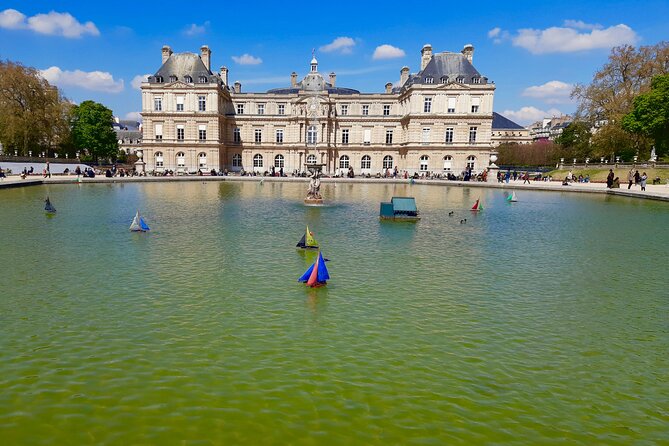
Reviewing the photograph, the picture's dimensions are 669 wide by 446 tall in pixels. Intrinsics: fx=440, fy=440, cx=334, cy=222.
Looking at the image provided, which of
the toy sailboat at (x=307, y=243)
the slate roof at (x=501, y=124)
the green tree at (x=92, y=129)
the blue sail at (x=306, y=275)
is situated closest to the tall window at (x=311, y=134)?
the green tree at (x=92, y=129)

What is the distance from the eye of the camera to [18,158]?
5359 cm

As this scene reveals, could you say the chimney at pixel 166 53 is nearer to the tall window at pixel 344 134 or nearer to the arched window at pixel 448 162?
the tall window at pixel 344 134

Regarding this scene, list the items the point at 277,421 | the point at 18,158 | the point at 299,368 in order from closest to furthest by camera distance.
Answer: the point at 277,421
the point at 299,368
the point at 18,158

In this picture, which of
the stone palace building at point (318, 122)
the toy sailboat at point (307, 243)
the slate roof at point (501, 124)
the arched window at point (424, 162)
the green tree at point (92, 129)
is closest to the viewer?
the toy sailboat at point (307, 243)

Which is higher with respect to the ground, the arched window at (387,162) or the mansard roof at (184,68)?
the mansard roof at (184,68)

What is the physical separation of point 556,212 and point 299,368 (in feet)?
82.8

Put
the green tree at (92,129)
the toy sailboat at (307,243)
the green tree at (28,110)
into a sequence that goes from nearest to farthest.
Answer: the toy sailboat at (307,243), the green tree at (28,110), the green tree at (92,129)

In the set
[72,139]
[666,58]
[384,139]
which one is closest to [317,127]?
[384,139]

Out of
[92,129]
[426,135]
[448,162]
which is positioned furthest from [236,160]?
[448,162]

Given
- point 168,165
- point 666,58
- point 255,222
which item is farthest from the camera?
point 168,165

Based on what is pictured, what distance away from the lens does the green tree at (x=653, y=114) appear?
2004 inches

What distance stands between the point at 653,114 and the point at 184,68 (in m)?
64.0

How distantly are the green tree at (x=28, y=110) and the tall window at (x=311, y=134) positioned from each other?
3604cm

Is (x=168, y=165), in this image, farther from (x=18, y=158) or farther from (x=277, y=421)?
(x=277, y=421)
